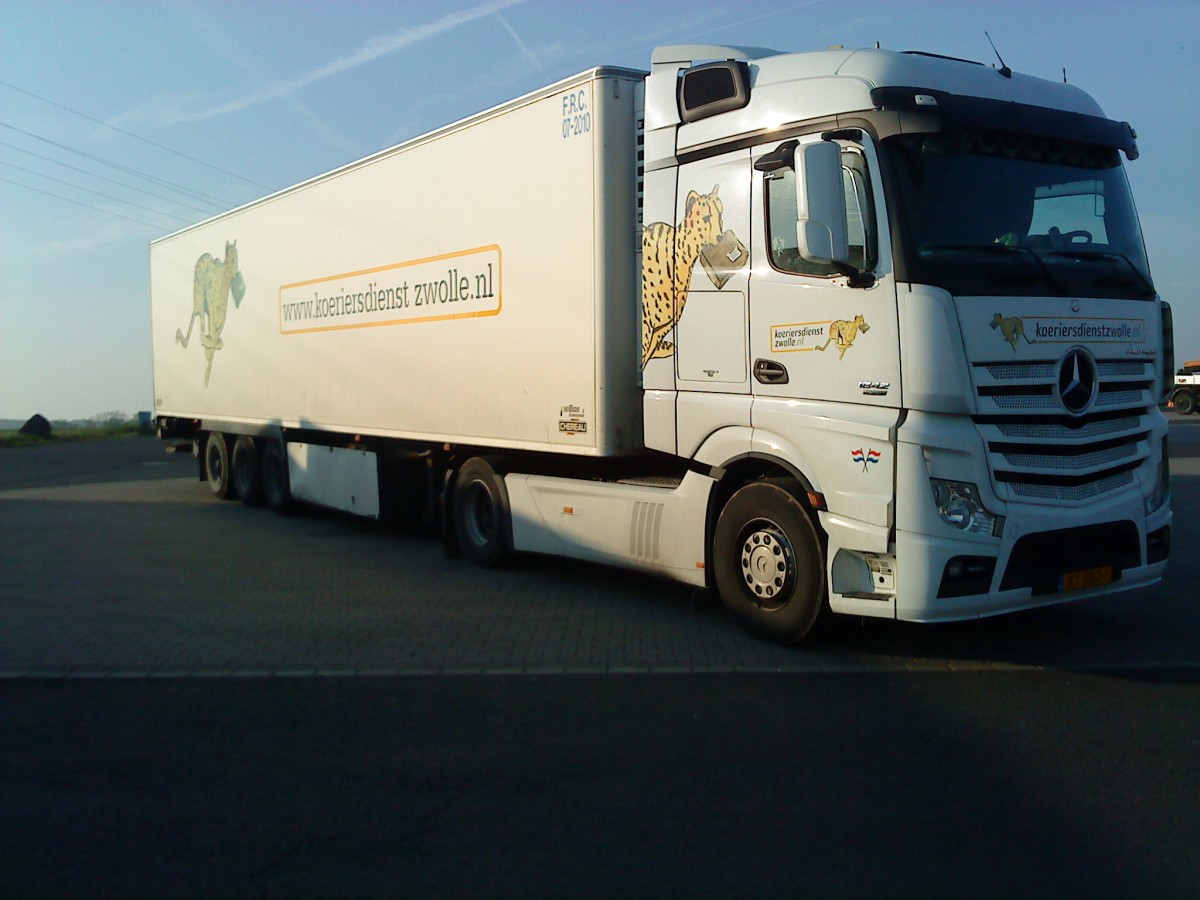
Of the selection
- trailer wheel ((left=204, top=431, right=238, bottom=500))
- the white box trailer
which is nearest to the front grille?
the white box trailer

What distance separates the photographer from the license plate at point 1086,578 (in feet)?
22.6

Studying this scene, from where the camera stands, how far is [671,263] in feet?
27.6

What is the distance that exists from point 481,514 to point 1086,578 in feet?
19.3

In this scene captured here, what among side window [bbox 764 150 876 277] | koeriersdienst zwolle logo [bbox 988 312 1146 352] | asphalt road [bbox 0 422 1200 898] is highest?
side window [bbox 764 150 876 277]

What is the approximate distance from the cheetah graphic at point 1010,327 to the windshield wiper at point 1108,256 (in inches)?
24.0

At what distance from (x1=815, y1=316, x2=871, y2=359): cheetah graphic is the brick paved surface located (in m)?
1.84

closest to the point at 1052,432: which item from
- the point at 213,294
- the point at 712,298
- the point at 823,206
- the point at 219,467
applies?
the point at 823,206

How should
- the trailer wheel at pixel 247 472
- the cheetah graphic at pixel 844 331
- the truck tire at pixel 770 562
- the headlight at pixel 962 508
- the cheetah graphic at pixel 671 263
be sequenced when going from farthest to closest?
the trailer wheel at pixel 247 472 → the cheetah graphic at pixel 671 263 → the truck tire at pixel 770 562 → the cheetah graphic at pixel 844 331 → the headlight at pixel 962 508

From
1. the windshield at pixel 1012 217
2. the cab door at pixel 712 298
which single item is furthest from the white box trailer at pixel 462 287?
the windshield at pixel 1012 217

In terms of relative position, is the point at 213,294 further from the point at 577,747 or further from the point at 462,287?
the point at 577,747

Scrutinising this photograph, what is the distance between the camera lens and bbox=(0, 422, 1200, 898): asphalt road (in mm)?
4176

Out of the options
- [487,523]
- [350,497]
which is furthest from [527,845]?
[350,497]

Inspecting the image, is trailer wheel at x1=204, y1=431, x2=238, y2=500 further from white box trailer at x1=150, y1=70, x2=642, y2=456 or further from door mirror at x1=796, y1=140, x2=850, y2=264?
door mirror at x1=796, y1=140, x2=850, y2=264

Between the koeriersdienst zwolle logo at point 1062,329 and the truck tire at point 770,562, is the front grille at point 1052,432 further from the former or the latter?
the truck tire at point 770,562
